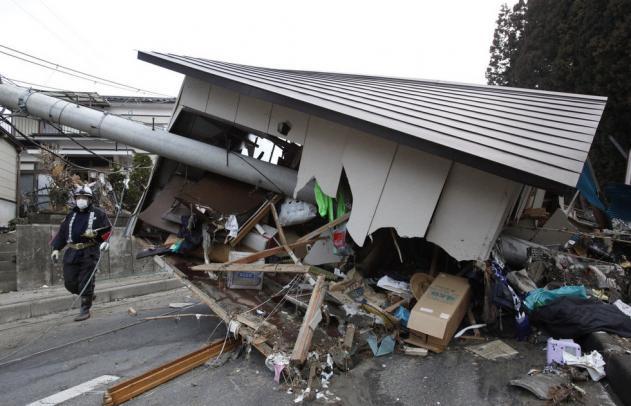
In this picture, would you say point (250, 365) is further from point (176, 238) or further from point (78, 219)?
point (78, 219)

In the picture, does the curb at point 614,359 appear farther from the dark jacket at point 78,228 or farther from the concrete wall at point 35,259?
the concrete wall at point 35,259

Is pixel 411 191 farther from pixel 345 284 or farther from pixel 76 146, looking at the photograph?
pixel 76 146

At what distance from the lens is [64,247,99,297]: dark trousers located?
19.9 feet

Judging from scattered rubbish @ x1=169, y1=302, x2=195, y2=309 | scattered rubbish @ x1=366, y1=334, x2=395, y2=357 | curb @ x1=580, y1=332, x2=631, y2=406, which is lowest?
scattered rubbish @ x1=169, y1=302, x2=195, y2=309

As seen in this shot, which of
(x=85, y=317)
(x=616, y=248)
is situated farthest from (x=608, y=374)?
(x=85, y=317)

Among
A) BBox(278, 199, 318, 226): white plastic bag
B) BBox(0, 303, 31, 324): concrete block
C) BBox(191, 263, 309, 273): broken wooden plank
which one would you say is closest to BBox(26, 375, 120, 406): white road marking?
BBox(191, 263, 309, 273): broken wooden plank

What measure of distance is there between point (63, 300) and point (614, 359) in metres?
7.97

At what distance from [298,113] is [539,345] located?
3.85 metres

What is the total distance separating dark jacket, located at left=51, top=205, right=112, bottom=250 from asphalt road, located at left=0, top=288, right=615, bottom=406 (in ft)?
4.41

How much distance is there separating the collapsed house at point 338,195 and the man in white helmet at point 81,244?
0.73m

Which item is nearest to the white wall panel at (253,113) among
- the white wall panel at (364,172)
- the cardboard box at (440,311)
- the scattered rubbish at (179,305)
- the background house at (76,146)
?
the white wall panel at (364,172)

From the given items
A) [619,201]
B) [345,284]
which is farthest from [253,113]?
[619,201]

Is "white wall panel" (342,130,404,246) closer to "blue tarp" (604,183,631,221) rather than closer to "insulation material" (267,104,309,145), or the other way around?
"insulation material" (267,104,309,145)

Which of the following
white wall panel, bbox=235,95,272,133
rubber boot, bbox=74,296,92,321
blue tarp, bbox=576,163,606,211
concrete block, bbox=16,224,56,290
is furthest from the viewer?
concrete block, bbox=16,224,56,290
